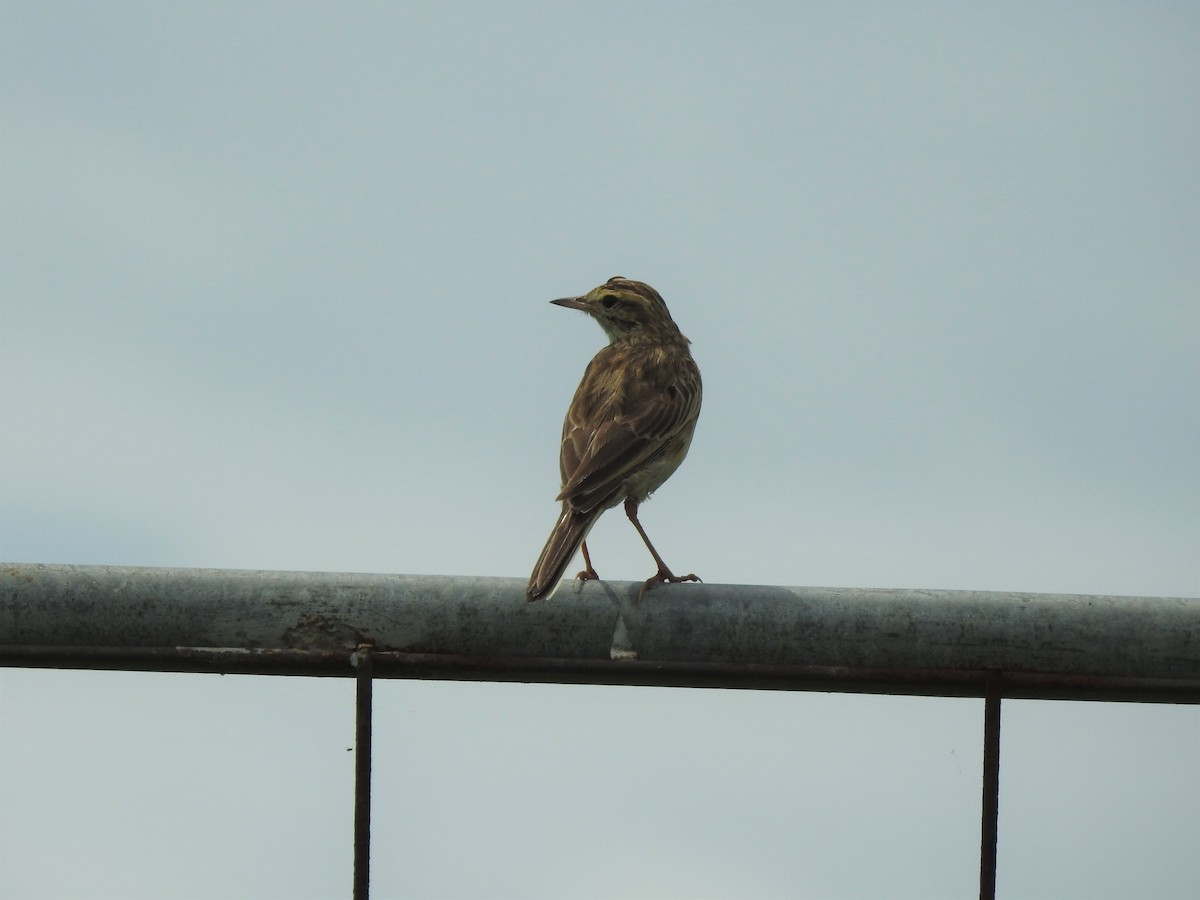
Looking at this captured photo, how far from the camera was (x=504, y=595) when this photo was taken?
2.59 meters

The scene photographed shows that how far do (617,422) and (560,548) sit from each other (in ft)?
8.83

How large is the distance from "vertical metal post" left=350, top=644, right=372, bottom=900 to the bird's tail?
0.35 meters

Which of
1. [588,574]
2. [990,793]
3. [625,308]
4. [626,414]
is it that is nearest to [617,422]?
[626,414]

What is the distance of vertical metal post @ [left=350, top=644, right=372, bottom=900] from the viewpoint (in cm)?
261

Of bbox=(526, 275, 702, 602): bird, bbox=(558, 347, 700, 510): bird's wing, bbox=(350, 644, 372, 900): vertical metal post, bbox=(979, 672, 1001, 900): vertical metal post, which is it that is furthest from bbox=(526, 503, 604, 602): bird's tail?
bbox=(979, 672, 1001, 900): vertical metal post

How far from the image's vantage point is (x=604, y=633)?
2615mm

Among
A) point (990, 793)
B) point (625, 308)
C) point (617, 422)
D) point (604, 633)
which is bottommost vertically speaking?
point (990, 793)

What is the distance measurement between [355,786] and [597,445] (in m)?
4.78

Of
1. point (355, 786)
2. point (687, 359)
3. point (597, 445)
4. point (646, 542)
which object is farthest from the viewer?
point (687, 359)

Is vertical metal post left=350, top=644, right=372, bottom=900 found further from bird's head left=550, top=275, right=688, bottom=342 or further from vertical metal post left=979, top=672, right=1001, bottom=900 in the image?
bird's head left=550, top=275, right=688, bottom=342

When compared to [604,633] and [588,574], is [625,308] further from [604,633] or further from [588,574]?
[604,633]

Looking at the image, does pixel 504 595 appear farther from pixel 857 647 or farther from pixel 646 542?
pixel 646 542

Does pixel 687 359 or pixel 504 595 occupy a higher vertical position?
pixel 687 359

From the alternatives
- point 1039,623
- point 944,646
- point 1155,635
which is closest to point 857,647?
point 944,646
